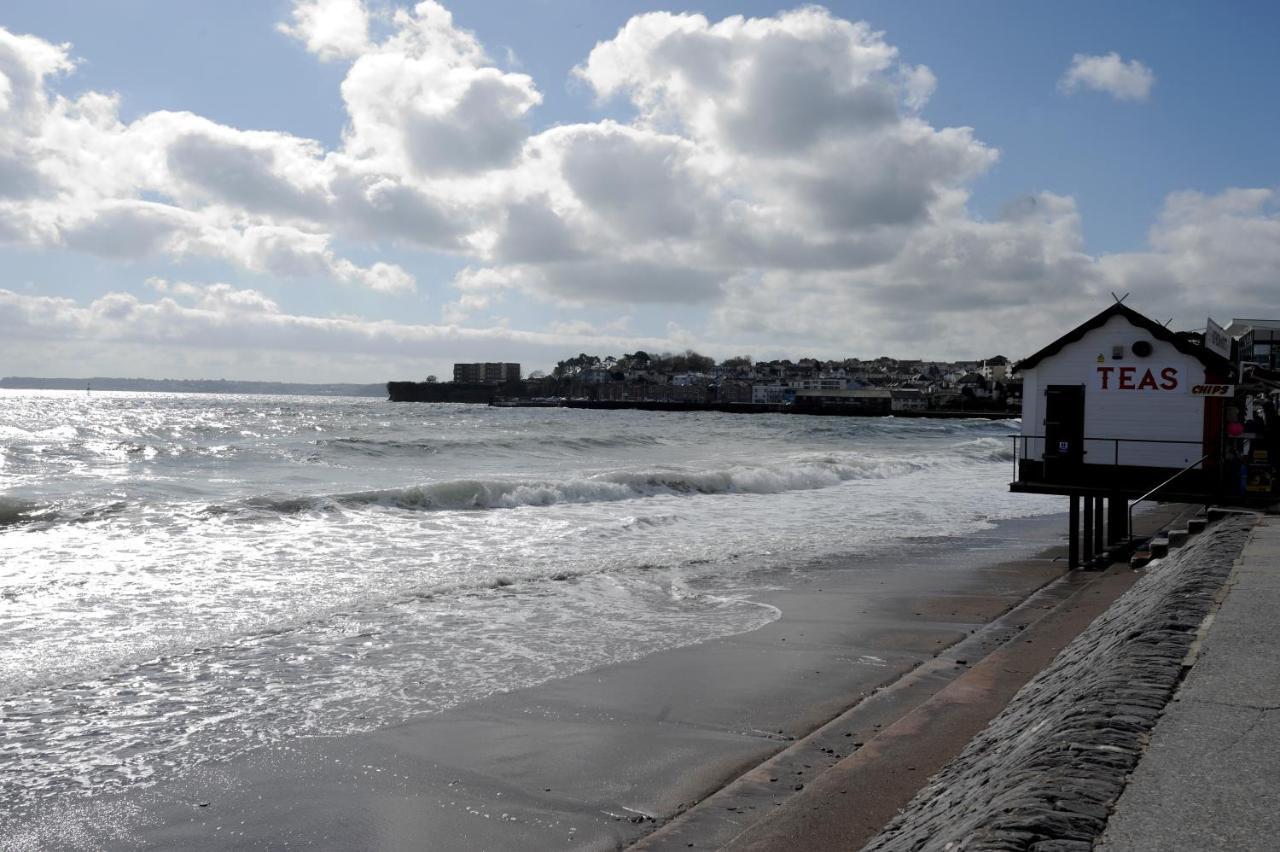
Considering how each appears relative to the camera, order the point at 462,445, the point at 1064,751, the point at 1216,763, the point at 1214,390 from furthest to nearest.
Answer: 1. the point at 462,445
2. the point at 1214,390
3. the point at 1064,751
4. the point at 1216,763

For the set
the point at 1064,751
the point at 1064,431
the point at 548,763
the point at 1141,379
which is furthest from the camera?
the point at 1064,431

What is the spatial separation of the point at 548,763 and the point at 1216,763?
13.1 feet

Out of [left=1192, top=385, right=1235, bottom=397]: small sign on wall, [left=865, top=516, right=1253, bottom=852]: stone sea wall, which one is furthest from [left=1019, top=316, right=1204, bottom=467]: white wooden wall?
[left=865, top=516, right=1253, bottom=852]: stone sea wall

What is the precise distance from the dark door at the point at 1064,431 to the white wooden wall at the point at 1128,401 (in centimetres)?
11

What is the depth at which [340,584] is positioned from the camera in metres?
12.9

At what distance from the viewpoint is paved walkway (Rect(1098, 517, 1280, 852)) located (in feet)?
10.7

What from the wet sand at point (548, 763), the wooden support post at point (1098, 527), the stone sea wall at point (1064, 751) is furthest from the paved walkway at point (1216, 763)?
the wooden support post at point (1098, 527)

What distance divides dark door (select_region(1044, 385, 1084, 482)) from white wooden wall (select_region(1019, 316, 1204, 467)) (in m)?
0.11

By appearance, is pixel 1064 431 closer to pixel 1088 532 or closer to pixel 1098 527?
pixel 1098 527

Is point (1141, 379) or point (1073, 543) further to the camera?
point (1141, 379)

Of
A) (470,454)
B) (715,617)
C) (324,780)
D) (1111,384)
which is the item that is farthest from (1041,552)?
(470,454)

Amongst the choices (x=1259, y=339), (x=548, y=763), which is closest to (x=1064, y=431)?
(x=548, y=763)

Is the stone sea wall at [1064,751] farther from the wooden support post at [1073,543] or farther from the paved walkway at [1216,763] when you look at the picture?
the wooden support post at [1073,543]

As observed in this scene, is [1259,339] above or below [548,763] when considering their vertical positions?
above
